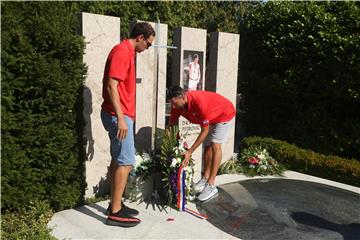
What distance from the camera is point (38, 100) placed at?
393cm

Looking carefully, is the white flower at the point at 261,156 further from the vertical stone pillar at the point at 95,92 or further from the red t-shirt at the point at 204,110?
the vertical stone pillar at the point at 95,92

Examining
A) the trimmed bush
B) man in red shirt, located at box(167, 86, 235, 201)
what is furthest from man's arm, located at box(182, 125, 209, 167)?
the trimmed bush

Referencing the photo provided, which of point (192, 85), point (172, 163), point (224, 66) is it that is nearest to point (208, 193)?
point (172, 163)

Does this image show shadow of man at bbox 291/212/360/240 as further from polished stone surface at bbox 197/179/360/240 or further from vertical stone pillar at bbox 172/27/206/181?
vertical stone pillar at bbox 172/27/206/181

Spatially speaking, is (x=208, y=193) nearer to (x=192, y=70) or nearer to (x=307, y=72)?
(x=192, y=70)

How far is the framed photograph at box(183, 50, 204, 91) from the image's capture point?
19.4 ft

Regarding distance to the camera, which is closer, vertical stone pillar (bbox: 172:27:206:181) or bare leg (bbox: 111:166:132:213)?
bare leg (bbox: 111:166:132:213)

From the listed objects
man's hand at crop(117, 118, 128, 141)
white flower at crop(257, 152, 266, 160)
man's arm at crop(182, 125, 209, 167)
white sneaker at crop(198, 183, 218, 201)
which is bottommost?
white sneaker at crop(198, 183, 218, 201)

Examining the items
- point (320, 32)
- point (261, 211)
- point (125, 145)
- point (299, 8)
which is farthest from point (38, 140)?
point (299, 8)

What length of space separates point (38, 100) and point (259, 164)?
413 cm

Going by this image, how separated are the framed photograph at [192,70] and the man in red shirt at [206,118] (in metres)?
0.83

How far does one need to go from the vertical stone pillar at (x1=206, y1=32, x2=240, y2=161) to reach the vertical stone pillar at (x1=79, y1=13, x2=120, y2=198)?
2.21 meters

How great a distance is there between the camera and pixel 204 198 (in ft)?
16.5

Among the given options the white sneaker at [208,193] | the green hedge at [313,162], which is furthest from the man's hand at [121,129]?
the green hedge at [313,162]
